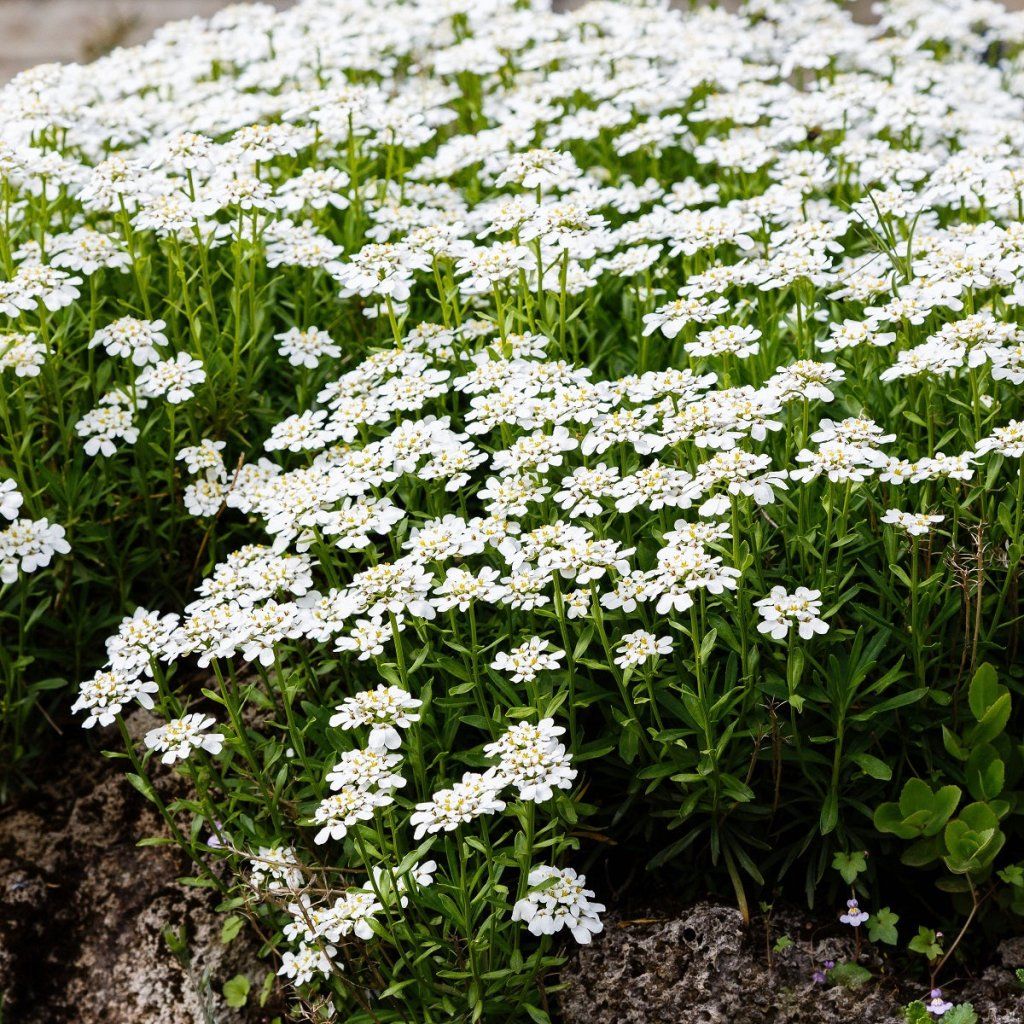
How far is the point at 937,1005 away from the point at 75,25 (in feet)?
35.8

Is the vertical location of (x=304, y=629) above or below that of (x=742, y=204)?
below

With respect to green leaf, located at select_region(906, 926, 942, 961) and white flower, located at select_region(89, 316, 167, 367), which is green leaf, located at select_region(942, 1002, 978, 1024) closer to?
green leaf, located at select_region(906, 926, 942, 961)

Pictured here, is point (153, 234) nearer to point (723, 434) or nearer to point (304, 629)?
point (304, 629)

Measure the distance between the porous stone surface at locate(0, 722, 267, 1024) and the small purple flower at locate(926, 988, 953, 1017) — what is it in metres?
1.63

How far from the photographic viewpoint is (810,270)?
325 cm

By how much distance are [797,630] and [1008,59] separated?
15.0 feet

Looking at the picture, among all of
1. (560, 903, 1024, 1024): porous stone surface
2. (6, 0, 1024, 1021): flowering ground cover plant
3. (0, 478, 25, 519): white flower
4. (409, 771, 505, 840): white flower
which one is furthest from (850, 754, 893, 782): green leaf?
(0, 478, 25, 519): white flower

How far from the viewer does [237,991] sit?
303cm

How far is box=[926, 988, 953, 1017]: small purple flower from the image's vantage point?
2.60m

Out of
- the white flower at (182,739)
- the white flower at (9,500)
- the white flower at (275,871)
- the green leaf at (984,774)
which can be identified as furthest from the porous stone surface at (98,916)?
the green leaf at (984,774)


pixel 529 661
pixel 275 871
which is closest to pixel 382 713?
pixel 529 661

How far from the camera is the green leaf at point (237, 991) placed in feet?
9.87

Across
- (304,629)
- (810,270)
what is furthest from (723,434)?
(304,629)

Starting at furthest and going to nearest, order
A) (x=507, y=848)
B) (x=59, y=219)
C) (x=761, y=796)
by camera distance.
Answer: (x=59, y=219)
(x=761, y=796)
(x=507, y=848)
